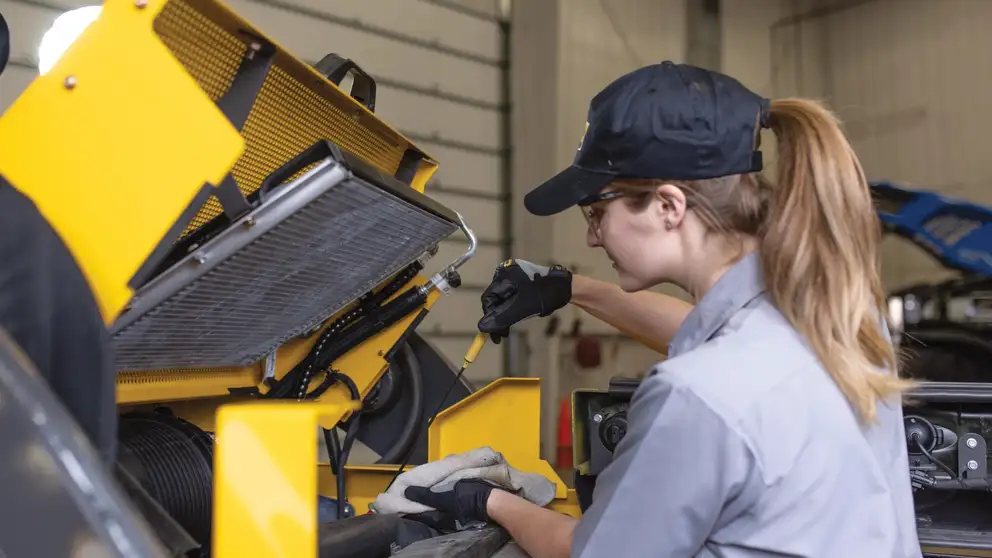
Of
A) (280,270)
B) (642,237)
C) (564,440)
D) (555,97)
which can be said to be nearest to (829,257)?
(642,237)

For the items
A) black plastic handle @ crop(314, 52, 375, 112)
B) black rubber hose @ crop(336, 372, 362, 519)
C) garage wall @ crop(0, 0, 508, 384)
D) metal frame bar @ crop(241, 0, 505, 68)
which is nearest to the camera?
black plastic handle @ crop(314, 52, 375, 112)

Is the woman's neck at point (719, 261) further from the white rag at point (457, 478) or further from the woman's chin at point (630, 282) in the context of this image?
the white rag at point (457, 478)

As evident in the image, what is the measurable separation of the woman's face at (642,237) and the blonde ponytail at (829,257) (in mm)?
133

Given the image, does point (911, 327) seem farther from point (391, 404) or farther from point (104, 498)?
point (104, 498)

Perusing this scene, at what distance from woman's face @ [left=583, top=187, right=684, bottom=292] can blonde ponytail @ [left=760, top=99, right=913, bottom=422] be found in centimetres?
13

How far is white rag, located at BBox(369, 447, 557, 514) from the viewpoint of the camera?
1638 millimetres

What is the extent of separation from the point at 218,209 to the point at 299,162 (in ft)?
0.86

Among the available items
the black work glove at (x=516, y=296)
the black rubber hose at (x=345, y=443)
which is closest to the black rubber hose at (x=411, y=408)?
the black rubber hose at (x=345, y=443)

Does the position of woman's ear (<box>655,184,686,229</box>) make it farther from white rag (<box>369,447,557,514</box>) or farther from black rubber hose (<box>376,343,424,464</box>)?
black rubber hose (<box>376,343,424,464</box>)

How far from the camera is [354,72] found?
173 cm

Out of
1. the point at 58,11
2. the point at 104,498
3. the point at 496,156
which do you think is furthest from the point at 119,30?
the point at 496,156

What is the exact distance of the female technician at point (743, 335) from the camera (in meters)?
1.02

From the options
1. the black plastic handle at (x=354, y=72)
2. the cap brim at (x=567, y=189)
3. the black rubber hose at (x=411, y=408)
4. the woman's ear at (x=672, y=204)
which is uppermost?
the black plastic handle at (x=354, y=72)

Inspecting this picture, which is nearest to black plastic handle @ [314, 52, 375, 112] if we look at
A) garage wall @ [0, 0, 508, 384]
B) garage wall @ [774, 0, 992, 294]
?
garage wall @ [0, 0, 508, 384]
